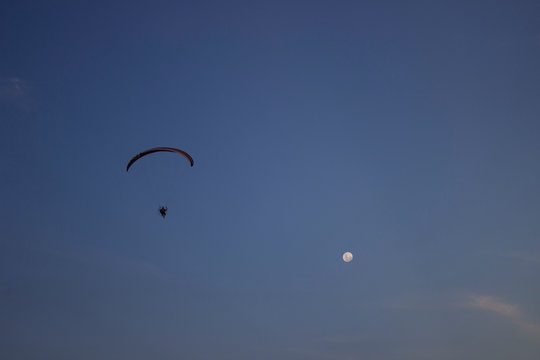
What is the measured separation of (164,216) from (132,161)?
9182 millimetres

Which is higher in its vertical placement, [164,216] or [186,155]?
[186,155]

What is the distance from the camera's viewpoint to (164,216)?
159 feet

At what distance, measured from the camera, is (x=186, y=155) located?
47.9 metres

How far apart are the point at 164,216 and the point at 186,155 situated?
9.64 meters

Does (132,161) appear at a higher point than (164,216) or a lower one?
higher

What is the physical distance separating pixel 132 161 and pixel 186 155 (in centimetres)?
763

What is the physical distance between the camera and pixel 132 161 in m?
46.9
